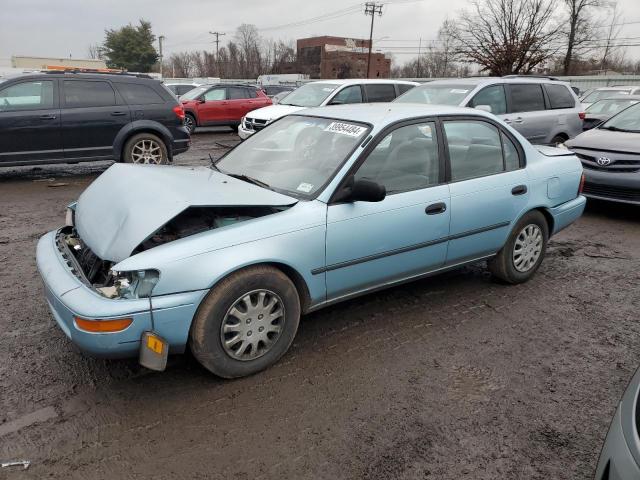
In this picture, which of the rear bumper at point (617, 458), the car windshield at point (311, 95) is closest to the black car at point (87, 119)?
the car windshield at point (311, 95)

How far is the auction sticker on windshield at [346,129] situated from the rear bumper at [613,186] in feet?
16.2

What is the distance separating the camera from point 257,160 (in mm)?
4117

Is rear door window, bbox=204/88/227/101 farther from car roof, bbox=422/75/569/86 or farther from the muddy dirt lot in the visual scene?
the muddy dirt lot

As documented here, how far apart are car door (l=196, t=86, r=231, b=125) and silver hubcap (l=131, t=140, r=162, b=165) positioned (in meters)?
8.19

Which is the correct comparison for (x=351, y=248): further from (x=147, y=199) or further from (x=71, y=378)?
(x=71, y=378)

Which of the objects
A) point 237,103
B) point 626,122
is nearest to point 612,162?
point 626,122

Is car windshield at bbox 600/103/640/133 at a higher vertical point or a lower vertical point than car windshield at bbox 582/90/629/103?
lower

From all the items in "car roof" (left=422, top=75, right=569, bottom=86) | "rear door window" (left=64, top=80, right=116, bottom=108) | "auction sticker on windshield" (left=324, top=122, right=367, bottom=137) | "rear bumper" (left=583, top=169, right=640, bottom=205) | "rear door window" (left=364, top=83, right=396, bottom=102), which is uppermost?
"car roof" (left=422, top=75, right=569, bottom=86)

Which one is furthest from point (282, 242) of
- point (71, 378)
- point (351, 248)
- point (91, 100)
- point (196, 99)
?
point (196, 99)

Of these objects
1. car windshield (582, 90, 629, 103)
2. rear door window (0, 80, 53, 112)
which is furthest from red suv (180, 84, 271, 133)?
car windshield (582, 90, 629, 103)

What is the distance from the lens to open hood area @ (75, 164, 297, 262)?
2.94m

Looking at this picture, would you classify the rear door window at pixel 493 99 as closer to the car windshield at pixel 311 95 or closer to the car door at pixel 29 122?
the car windshield at pixel 311 95

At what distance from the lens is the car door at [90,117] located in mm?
8609

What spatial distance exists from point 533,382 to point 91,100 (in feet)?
27.6
